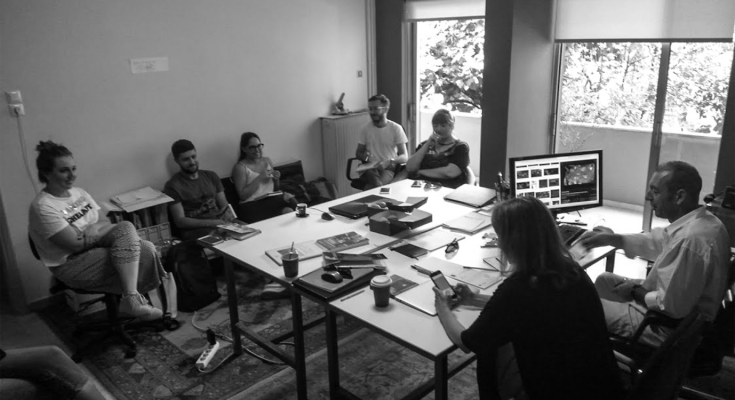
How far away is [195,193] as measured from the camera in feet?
14.0

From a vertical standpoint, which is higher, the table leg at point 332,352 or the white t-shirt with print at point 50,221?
the white t-shirt with print at point 50,221

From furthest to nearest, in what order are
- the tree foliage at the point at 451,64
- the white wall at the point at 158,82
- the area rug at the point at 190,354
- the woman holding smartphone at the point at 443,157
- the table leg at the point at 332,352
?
the tree foliage at the point at 451,64
the woman holding smartphone at the point at 443,157
the white wall at the point at 158,82
the area rug at the point at 190,354
the table leg at the point at 332,352

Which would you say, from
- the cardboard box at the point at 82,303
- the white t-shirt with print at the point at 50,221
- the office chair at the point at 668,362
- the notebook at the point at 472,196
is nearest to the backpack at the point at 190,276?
the cardboard box at the point at 82,303

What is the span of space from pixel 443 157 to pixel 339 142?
4.58 ft

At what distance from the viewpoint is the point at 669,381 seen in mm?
1742

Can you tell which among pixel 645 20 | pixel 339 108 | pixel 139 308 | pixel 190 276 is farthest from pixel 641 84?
pixel 139 308

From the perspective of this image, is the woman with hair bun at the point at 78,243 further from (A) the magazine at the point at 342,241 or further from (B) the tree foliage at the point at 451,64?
(B) the tree foliage at the point at 451,64

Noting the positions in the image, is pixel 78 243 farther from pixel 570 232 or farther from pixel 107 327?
pixel 570 232

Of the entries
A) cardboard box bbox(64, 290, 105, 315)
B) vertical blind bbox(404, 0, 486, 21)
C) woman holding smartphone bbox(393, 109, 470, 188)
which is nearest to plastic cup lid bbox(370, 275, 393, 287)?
woman holding smartphone bbox(393, 109, 470, 188)

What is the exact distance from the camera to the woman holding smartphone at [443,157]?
14.6 feet

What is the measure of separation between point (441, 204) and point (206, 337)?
169cm

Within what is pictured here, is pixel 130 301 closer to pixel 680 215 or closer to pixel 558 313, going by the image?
pixel 558 313

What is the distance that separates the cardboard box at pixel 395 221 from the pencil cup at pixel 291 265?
0.63 meters

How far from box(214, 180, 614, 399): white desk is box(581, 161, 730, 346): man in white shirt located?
0.82 ft
